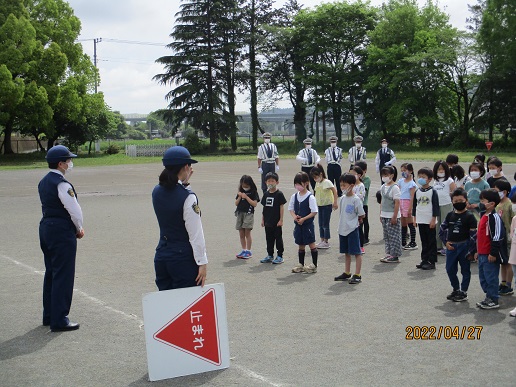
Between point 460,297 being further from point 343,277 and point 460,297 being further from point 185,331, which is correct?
point 185,331

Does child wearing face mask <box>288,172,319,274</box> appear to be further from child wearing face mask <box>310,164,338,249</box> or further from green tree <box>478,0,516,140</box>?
green tree <box>478,0,516,140</box>

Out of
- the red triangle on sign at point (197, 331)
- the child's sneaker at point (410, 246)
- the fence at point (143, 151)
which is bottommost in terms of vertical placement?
the child's sneaker at point (410, 246)

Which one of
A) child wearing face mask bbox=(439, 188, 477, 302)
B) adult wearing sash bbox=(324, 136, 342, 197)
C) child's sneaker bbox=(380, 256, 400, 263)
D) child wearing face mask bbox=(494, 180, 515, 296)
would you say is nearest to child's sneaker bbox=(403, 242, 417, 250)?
child's sneaker bbox=(380, 256, 400, 263)

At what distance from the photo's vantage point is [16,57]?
47.2m

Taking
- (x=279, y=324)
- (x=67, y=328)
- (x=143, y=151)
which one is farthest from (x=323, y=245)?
(x=143, y=151)

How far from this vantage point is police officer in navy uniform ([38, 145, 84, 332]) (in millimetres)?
7203

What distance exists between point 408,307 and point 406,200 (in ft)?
12.5

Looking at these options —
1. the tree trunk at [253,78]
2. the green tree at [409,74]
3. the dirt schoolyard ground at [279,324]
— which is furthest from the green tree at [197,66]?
the dirt schoolyard ground at [279,324]

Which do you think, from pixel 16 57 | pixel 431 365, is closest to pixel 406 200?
pixel 431 365

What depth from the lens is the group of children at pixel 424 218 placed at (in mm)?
7949

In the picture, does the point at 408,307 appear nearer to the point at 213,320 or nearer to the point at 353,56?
the point at 213,320

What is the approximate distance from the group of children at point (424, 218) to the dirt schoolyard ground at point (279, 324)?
0.96 feet

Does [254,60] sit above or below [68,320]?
above
